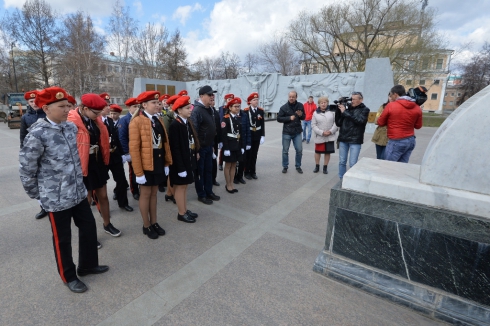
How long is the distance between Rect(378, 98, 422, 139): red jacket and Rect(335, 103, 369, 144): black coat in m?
0.60

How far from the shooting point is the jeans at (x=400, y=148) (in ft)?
13.9

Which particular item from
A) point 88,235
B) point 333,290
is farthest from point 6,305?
point 333,290

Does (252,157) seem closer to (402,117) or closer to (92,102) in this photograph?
(402,117)

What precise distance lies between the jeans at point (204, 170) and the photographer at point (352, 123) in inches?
103

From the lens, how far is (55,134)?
2.08 meters

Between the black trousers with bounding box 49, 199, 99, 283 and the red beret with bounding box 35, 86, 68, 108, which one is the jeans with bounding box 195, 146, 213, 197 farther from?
the red beret with bounding box 35, 86, 68, 108

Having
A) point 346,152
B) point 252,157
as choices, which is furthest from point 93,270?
point 346,152

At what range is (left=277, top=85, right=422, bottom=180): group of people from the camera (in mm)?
4129

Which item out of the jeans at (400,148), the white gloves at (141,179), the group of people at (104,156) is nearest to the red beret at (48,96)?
the group of people at (104,156)

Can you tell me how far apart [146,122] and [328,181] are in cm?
407

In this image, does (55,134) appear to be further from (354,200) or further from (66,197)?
(354,200)

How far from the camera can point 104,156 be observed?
3.11 meters

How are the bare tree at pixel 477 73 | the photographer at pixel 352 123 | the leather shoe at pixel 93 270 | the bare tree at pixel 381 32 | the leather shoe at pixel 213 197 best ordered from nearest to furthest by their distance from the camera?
the leather shoe at pixel 93 270
the leather shoe at pixel 213 197
the photographer at pixel 352 123
the bare tree at pixel 381 32
the bare tree at pixel 477 73

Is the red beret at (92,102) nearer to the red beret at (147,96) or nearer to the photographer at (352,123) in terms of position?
the red beret at (147,96)
